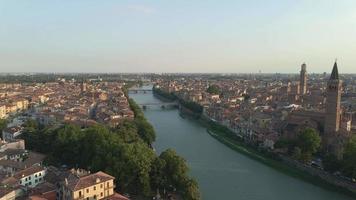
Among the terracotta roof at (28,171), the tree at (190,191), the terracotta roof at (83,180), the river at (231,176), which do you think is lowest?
the river at (231,176)

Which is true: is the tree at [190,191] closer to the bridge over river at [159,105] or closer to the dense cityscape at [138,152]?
the dense cityscape at [138,152]

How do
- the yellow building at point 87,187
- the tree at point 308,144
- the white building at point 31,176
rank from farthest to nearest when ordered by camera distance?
the tree at point 308,144, the white building at point 31,176, the yellow building at point 87,187

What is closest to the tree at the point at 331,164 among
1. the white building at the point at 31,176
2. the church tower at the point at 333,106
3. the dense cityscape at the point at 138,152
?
the dense cityscape at the point at 138,152

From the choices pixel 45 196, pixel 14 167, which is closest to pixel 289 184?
pixel 45 196

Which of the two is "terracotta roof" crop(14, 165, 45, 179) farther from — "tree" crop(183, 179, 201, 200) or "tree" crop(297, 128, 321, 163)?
"tree" crop(297, 128, 321, 163)

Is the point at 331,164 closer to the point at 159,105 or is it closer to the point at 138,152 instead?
the point at 138,152

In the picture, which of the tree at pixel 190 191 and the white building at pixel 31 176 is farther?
the white building at pixel 31 176

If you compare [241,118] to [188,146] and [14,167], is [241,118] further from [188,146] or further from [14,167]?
[14,167]

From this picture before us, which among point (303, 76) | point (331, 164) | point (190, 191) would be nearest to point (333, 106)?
point (331, 164)
